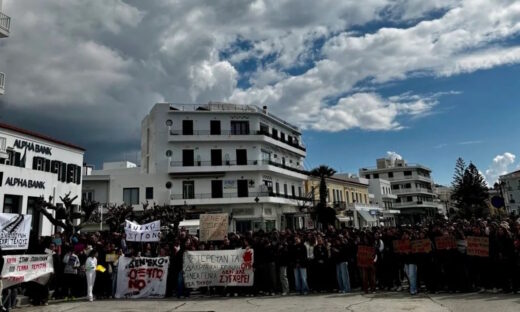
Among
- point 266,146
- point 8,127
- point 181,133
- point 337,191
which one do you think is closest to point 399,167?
point 337,191

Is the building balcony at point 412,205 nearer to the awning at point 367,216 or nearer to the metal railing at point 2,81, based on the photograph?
the awning at point 367,216

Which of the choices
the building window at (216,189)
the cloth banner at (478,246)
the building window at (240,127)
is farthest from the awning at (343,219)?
the cloth banner at (478,246)

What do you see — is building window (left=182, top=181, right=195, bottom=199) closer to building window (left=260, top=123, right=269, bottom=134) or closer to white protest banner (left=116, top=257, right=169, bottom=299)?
building window (left=260, top=123, right=269, bottom=134)

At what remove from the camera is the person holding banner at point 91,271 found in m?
13.3

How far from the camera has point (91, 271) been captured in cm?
1351

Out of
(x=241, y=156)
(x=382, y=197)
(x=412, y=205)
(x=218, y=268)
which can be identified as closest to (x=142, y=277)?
(x=218, y=268)

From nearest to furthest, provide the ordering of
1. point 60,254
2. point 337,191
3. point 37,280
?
point 37,280 < point 60,254 < point 337,191

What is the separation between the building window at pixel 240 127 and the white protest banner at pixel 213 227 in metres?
26.8

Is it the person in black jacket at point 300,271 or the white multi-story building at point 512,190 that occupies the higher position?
the white multi-story building at point 512,190

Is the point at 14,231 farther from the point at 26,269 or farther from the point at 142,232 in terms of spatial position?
the point at 142,232

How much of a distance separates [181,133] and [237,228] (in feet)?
38.7

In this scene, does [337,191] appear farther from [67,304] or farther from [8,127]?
[67,304]

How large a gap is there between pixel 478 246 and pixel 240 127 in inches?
1465

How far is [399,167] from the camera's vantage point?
310 ft
